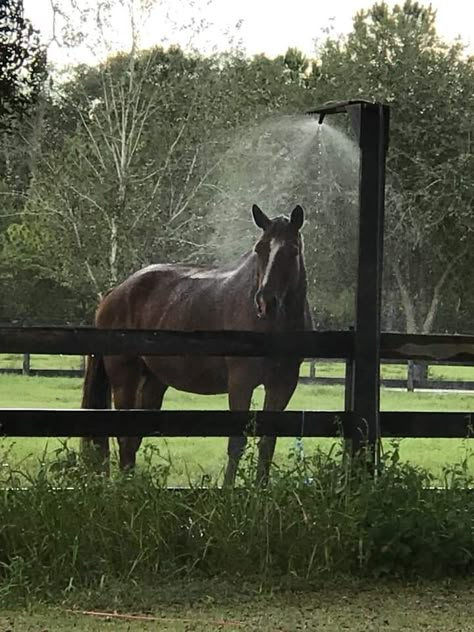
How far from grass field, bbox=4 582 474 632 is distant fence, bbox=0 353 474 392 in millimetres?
1274

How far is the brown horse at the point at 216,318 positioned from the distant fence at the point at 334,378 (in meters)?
0.10

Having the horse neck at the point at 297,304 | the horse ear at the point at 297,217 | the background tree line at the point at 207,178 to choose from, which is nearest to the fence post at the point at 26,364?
the background tree line at the point at 207,178

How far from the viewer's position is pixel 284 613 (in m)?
3.66

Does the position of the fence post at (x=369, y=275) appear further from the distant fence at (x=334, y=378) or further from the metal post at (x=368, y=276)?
the distant fence at (x=334, y=378)

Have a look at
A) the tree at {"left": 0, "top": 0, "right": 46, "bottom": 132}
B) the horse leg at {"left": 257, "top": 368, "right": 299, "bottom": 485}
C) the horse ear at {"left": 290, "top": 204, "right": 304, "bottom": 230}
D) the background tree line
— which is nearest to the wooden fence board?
the horse leg at {"left": 257, "top": 368, "right": 299, "bottom": 485}

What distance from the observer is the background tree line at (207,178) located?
5418 millimetres

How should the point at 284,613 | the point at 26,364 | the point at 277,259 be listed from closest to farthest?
the point at 284,613 → the point at 26,364 → the point at 277,259

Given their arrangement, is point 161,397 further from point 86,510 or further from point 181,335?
point 86,510

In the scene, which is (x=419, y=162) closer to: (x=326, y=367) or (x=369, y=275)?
(x=369, y=275)

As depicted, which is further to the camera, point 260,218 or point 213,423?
point 260,218

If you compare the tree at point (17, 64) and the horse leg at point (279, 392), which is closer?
the tree at point (17, 64)

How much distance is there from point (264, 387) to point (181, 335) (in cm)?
79

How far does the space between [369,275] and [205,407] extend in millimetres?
1402

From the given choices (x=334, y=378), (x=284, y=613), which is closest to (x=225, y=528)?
(x=284, y=613)
